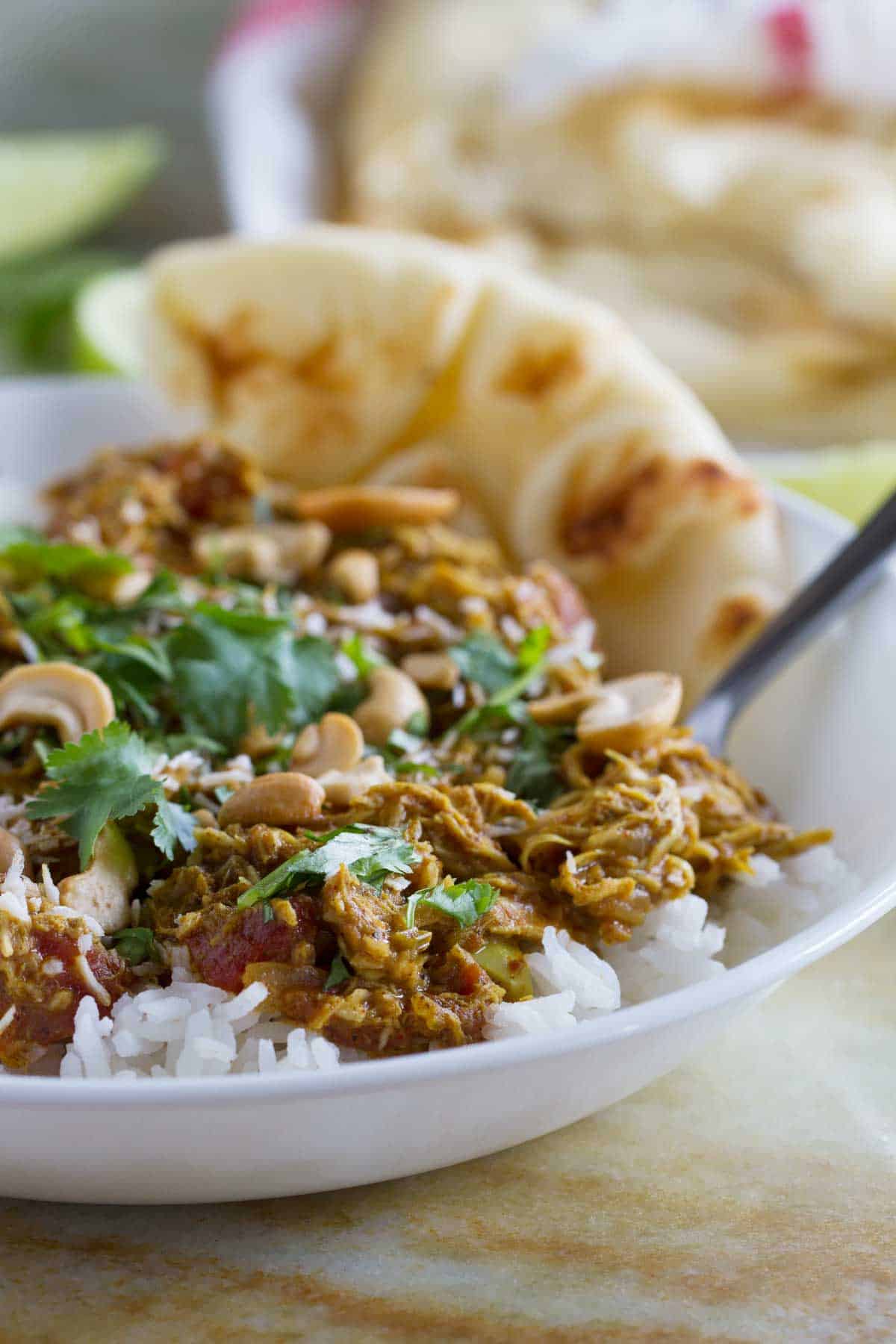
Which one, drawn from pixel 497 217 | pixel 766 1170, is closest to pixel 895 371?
pixel 497 217

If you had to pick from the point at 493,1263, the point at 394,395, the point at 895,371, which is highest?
the point at 394,395

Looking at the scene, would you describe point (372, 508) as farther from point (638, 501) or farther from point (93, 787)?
point (93, 787)

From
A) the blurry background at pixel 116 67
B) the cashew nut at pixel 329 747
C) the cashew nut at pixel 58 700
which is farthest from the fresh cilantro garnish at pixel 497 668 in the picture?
the blurry background at pixel 116 67

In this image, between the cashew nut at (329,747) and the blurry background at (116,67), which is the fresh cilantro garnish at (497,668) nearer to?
the cashew nut at (329,747)

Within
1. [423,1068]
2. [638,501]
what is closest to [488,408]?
[638,501]

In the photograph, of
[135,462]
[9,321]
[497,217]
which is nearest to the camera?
[135,462]

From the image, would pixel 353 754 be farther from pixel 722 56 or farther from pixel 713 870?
pixel 722 56
